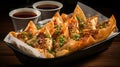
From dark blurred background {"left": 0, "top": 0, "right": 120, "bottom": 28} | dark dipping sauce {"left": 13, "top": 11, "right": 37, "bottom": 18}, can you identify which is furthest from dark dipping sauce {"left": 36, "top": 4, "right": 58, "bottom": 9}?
dark blurred background {"left": 0, "top": 0, "right": 120, "bottom": 28}

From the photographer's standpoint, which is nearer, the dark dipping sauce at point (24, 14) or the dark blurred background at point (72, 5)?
the dark dipping sauce at point (24, 14)

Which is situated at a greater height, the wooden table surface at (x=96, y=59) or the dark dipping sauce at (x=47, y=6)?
the dark dipping sauce at (x=47, y=6)

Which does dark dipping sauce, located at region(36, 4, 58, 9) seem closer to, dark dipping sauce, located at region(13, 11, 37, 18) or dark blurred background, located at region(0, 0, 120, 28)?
dark dipping sauce, located at region(13, 11, 37, 18)

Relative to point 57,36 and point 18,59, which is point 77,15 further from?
point 18,59

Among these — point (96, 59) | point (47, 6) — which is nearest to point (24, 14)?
point (47, 6)

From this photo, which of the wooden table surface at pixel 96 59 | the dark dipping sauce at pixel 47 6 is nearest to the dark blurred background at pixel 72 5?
the dark dipping sauce at pixel 47 6

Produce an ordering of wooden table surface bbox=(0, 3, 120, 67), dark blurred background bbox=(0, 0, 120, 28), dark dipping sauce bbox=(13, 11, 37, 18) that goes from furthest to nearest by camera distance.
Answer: dark blurred background bbox=(0, 0, 120, 28), dark dipping sauce bbox=(13, 11, 37, 18), wooden table surface bbox=(0, 3, 120, 67)

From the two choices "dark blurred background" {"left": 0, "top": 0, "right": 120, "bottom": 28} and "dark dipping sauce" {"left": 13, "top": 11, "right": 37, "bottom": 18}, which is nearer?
"dark dipping sauce" {"left": 13, "top": 11, "right": 37, "bottom": 18}

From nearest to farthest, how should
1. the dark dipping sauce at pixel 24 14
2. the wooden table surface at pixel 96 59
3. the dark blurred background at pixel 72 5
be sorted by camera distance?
the wooden table surface at pixel 96 59 < the dark dipping sauce at pixel 24 14 < the dark blurred background at pixel 72 5

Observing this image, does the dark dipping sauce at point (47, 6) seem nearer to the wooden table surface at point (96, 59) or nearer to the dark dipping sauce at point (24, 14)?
the dark dipping sauce at point (24, 14)

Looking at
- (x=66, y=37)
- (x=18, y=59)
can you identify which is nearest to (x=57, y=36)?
(x=66, y=37)

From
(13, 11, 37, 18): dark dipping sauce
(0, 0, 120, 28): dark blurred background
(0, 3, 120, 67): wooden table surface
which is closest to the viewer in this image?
(0, 3, 120, 67): wooden table surface
